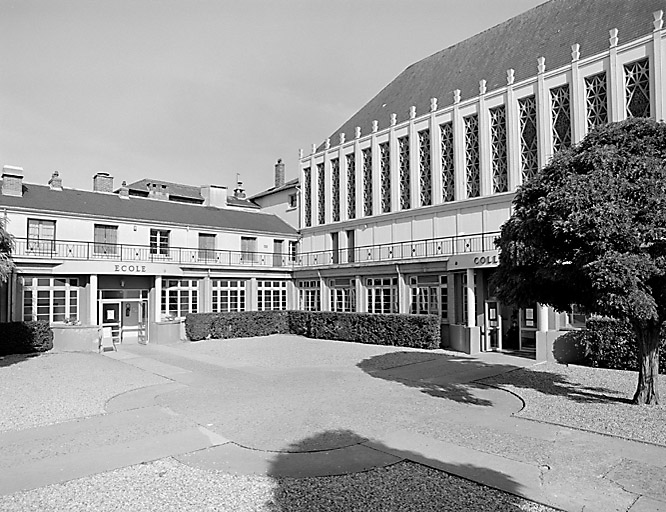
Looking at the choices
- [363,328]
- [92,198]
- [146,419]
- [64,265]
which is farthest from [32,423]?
[92,198]

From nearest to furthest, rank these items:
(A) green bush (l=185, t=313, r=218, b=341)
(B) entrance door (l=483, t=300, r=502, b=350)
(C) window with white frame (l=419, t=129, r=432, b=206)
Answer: (B) entrance door (l=483, t=300, r=502, b=350) < (A) green bush (l=185, t=313, r=218, b=341) < (C) window with white frame (l=419, t=129, r=432, b=206)

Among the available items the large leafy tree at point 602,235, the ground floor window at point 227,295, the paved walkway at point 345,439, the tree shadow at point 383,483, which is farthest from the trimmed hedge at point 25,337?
the large leafy tree at point 602,235

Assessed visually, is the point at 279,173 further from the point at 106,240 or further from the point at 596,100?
the point at 596,100

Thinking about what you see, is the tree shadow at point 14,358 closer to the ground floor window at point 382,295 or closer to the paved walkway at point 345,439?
the paved walkway at point 345,439

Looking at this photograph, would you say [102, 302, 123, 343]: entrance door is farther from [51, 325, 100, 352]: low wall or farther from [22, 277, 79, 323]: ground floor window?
[51, 325, 100, 352]: low wall

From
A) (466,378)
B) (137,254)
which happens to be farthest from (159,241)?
(466,378)

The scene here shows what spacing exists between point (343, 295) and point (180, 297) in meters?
8.53

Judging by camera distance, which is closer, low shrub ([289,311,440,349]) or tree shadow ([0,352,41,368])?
tree shadow ([0,352,41,368])

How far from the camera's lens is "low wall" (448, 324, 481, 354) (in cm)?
1892

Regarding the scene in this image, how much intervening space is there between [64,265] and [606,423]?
20.7 m

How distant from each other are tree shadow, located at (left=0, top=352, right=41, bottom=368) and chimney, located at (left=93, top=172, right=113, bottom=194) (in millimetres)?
14342

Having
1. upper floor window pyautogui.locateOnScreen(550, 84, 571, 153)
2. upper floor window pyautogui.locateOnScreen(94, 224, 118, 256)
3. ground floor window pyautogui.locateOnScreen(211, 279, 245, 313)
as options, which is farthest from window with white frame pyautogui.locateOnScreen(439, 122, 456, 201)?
upper floor window pyautogui.locateOnScreen(94, 224, 118, 256)

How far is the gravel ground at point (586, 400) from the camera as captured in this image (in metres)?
8.42

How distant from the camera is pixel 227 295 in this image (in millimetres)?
27594
